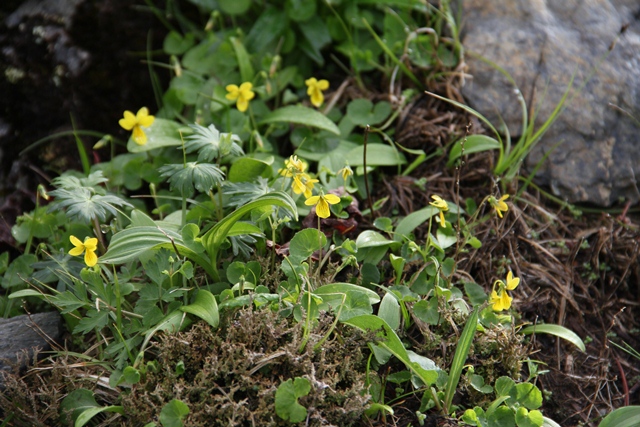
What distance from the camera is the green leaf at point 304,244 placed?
193 cm

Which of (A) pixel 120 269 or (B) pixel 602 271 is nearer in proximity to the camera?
(A) pixel 120 269

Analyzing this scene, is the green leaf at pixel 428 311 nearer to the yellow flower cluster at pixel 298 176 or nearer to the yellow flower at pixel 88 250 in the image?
the yellow flower cluster at pixel 298 176

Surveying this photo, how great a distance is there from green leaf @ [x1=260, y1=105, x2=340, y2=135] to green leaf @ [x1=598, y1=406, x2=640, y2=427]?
4.83 feet

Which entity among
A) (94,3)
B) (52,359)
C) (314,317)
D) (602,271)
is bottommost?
(602,271)

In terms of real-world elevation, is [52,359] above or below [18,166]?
below

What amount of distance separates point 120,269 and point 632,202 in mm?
2190

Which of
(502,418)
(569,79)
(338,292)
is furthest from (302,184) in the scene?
(569,79)

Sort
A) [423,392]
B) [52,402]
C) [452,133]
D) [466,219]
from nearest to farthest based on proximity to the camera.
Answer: [52,402] → [423,392] → [466,219] → [452,133]

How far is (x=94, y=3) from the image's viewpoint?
2814 mm

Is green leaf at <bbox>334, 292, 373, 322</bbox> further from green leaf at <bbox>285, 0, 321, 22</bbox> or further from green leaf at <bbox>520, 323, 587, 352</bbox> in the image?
green leaf at <bbox>285, 0, 321, 22</bbox>

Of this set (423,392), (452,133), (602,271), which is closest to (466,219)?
(452,133)

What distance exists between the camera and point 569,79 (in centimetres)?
264

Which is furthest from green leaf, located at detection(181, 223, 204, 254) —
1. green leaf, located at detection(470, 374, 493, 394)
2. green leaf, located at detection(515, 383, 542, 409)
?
green leaf, located at detection(515, 383, 542, 409)

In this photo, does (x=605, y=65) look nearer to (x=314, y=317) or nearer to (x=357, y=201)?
(x=357, y=201)
